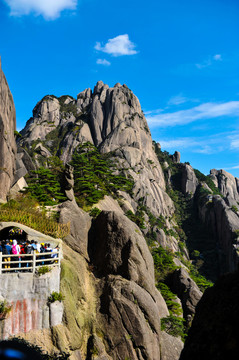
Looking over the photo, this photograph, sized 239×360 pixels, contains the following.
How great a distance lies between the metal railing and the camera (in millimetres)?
14852

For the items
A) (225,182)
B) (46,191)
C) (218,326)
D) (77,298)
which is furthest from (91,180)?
(225,182)

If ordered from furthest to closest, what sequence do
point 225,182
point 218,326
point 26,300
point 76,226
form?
1. point 225,182
2. point 76,226
3. point 26,300
4. point 218,326

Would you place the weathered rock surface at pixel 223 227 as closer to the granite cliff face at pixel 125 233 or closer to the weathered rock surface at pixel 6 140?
the granite cliff face at pixel 125 233

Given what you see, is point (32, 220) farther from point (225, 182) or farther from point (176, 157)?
point (225, 182)

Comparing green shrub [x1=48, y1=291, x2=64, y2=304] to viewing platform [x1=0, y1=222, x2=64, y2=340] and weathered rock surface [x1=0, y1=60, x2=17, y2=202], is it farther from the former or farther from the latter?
weathered rock surface [x1=0, y1=60, x2=17, y2=202]

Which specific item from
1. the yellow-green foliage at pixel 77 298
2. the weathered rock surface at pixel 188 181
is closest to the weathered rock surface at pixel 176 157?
the weathered rock surface at pixel 188 181

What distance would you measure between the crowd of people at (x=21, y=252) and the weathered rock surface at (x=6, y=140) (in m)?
17.5

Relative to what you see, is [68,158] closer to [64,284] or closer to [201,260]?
[201,260]

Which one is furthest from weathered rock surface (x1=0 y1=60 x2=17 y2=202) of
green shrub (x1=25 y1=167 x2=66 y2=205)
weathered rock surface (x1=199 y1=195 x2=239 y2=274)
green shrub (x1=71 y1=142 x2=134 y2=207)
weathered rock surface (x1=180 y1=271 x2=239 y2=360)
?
weathered rock surface (x1=199 y1=195 x2=239 y2=274)

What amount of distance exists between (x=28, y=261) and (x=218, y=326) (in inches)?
488

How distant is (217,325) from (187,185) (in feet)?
356

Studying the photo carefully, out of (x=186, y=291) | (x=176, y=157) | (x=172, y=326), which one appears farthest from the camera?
(x=176, y=157)

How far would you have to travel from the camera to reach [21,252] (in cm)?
1597

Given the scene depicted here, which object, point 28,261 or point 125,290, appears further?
point 125,290
